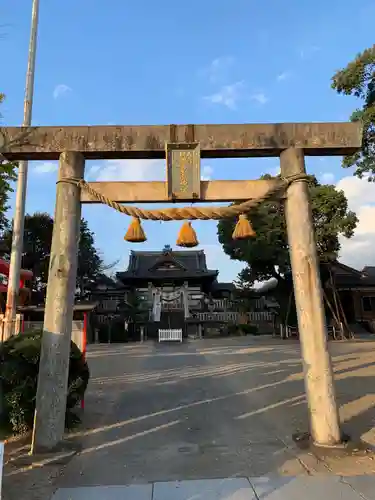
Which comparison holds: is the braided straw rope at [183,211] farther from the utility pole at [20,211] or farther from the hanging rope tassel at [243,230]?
the utility pole at [20,211]

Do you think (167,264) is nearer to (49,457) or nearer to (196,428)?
(196,428)

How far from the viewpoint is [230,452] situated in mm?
5293

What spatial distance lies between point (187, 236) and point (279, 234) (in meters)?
22.5

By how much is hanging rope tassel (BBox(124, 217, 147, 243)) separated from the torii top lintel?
1.04 metres

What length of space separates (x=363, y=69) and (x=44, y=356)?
1234 centimetres

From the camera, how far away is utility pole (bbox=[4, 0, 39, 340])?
1095 centimetres

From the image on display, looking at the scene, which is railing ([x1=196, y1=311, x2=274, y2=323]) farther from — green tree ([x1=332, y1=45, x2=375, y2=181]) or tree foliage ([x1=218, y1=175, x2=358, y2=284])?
green tree ([x1=332, y1=45, x2=375, y2=181])

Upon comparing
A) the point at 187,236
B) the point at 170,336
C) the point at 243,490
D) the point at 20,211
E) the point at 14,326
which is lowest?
the point at 243,490

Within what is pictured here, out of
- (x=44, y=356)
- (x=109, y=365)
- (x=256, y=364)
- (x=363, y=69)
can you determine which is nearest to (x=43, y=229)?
(x=109, y=365)

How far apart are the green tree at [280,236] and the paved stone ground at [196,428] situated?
13115 millimetres

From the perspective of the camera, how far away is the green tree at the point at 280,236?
25.4 meters

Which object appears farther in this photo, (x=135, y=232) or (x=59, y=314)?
(x=135, y=232)

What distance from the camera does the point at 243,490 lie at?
4.03 meters

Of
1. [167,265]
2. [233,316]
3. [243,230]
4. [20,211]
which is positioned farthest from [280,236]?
[243,230]
